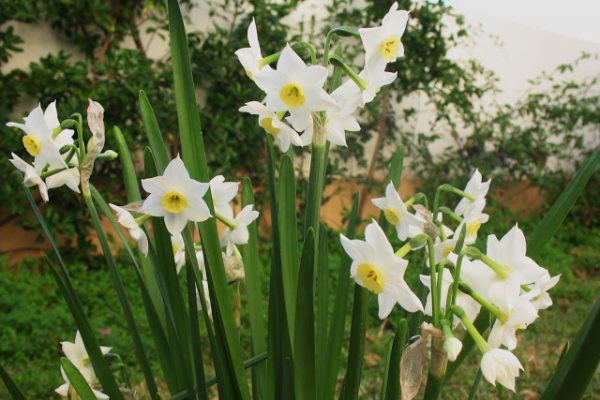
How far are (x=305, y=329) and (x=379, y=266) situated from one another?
0.12m

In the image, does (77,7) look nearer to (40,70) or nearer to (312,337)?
(40,70)

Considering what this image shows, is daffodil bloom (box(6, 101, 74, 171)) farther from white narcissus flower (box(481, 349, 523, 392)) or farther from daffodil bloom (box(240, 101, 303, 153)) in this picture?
white narcissus flower (box(481, 349, 523, 392))

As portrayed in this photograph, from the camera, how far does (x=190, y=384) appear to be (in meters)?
0.76

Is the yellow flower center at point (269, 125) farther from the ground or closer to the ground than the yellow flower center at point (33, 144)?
closer to the ground

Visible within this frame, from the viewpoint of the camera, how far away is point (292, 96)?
2.20 ft

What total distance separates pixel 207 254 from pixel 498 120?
4.07 metres

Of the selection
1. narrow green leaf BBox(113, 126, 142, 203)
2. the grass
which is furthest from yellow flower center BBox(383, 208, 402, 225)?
the grass

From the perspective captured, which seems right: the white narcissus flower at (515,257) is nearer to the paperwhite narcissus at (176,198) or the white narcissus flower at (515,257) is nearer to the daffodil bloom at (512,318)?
the daffodil bloom at (512,318)

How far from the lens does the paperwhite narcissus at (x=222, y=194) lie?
807 millimetres

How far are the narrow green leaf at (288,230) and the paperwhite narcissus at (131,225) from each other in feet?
0.52

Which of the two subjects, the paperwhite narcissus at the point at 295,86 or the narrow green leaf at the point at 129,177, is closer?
the paperwhite narcissus at the point at 295,86

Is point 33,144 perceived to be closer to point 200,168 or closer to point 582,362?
point 200,168

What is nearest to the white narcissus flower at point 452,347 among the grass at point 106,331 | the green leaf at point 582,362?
the green leaf at point 582,362

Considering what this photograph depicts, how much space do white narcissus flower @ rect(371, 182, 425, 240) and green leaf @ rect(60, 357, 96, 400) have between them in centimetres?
39
